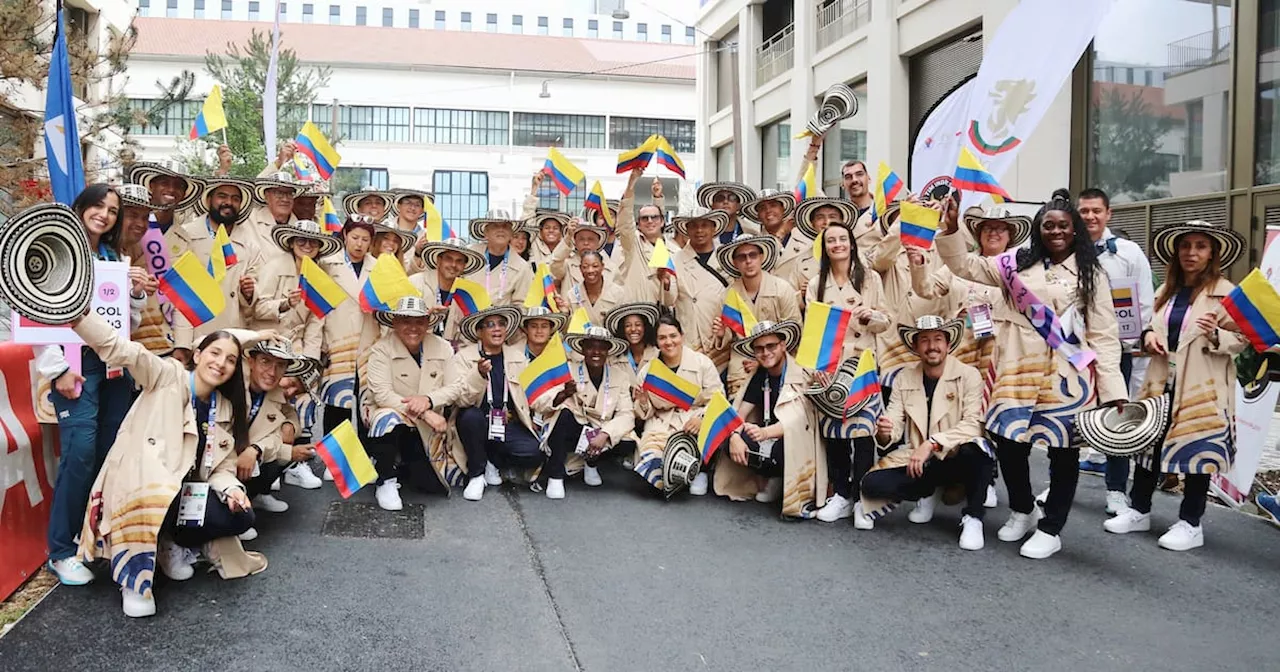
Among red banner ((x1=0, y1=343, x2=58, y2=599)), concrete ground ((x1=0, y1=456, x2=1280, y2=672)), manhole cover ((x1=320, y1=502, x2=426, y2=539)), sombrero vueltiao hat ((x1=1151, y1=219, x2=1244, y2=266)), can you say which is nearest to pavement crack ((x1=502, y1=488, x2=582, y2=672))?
concrete ground ((x1=0, y1=456, x2=1280, y2=672))

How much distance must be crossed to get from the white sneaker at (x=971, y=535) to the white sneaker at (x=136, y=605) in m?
4.21

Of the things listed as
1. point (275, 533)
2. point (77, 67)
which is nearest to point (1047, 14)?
point (275, 533)

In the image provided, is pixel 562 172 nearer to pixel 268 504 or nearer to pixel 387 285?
pixel 387 285

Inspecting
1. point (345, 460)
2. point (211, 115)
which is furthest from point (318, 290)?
point (211, 115)

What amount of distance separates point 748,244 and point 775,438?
1515mm

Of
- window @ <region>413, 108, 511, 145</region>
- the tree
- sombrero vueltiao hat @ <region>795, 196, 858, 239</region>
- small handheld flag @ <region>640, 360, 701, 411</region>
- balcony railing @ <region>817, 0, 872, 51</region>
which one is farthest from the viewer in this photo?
window @ <region>413, 108, 511, 145</region>

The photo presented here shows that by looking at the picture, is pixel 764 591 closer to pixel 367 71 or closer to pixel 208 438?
pixel 208 438

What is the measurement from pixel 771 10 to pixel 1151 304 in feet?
63.0

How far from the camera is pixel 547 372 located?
664cm

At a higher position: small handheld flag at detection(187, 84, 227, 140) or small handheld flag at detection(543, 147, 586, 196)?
small handheld flag at detection(187, 84, 227, 140)

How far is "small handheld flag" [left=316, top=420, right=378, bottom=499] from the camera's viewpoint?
17.5ft

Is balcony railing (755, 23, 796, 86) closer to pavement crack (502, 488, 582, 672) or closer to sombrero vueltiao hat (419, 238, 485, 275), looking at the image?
sombrero vueltiao hat (419, 238, 485, 275)

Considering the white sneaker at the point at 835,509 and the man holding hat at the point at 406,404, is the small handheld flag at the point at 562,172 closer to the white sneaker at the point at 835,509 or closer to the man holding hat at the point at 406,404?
the man holding hat at the point at 406,404

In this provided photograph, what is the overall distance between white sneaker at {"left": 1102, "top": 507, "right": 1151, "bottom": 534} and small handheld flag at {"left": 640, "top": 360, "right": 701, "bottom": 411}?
2725 millimetres
